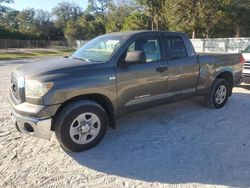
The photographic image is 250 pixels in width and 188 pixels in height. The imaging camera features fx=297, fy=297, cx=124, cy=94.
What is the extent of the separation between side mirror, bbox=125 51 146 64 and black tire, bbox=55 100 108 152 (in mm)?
949

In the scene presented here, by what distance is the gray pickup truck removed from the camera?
14.3 ft

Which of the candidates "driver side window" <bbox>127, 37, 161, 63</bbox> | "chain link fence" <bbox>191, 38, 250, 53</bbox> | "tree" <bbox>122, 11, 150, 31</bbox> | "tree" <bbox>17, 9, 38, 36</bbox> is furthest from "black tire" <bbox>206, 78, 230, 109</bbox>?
"tree" <bbox>17, 9, 38, 36</bbox>

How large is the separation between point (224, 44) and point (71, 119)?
22551mm

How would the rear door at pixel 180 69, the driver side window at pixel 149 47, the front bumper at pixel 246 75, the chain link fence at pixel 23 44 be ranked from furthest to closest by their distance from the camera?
the chain link fence at pixel 23 44 → the front bumper at pixel 246 75 → the rear door at pixel 180 69 → the driver side window at pixel 149 47

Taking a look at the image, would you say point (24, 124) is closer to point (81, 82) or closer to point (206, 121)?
point (81, 82)

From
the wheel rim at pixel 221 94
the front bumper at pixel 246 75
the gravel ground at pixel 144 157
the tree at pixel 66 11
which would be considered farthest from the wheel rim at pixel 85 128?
the tree at pixel 66 11

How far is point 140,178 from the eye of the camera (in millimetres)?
3947

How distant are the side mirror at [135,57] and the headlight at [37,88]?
143cm

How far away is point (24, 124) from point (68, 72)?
3.32ft

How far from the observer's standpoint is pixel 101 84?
4758mm

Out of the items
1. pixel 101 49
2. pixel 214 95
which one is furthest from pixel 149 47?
pixel 214 95

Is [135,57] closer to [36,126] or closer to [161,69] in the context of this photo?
[161,69]

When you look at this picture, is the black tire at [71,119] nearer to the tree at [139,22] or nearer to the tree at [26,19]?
the tree at [139,22]

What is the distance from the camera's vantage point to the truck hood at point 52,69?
4.38 metres
